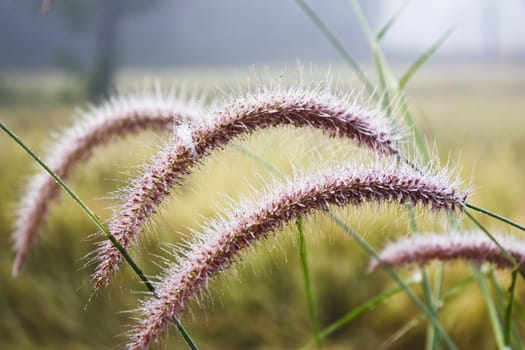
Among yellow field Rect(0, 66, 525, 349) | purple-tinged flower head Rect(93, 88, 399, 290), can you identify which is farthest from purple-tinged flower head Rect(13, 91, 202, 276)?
yellow field Rect(0, 66, 525, 349)

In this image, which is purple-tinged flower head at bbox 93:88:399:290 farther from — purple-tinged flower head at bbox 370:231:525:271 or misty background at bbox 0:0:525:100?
misty background at bbox 0:0:525:100

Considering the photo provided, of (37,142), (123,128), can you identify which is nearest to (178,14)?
(37,142)

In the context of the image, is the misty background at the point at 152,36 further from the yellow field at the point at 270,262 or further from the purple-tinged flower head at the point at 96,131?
the purple-tinged flower head at the point at 96,131

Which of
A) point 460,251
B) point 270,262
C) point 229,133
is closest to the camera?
point 229,133

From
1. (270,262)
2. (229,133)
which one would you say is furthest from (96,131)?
(270,262)

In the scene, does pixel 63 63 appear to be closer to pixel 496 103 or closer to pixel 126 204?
pixel 496 103

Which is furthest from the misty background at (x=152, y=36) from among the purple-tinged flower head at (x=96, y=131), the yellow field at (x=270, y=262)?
the purple-tinged flower head at (x=96, y=131)

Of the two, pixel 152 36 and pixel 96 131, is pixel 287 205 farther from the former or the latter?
pixel 152 36
